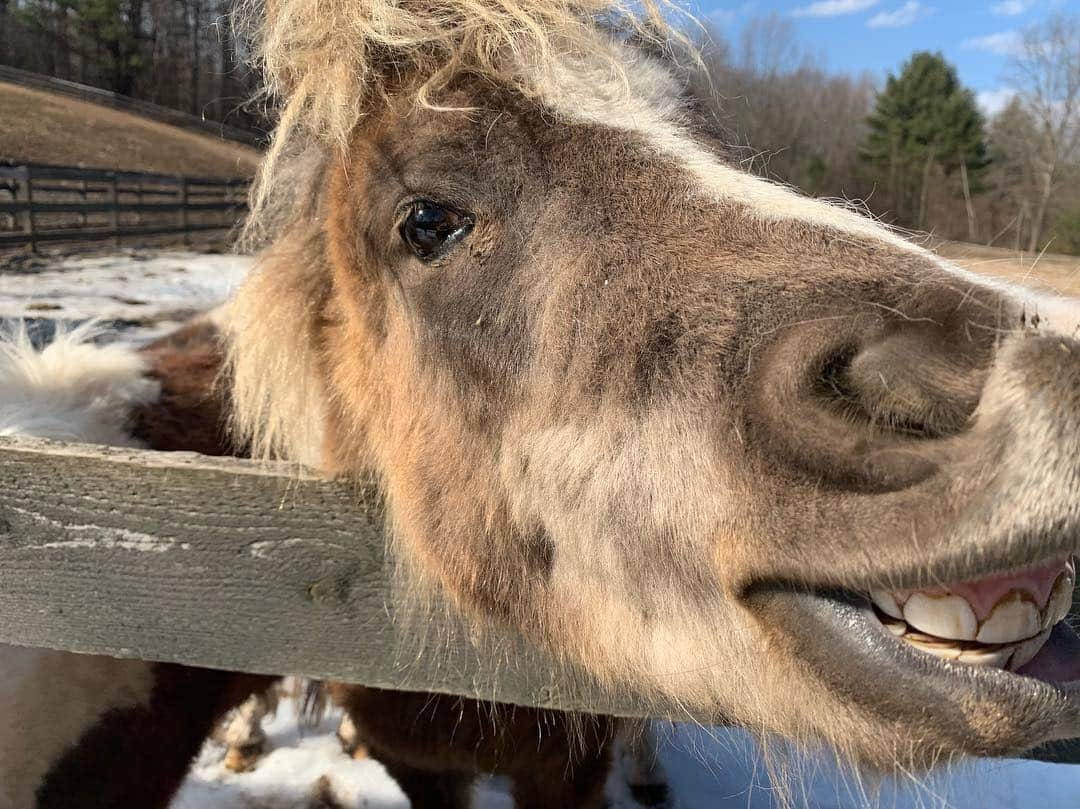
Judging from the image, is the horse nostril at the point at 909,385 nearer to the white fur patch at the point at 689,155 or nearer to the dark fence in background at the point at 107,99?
the white fur patch at the point at 689,155

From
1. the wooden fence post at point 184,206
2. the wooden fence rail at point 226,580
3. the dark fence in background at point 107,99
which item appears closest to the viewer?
the wooden fence rail at point 226,580

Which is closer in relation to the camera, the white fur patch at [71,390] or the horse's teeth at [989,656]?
the horse's teeth at [989,656]

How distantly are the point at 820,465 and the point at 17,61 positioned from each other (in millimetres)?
8636

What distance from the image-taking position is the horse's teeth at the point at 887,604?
1.05 metres

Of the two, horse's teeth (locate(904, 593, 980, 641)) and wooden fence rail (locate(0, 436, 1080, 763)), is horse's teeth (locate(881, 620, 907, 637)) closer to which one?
horse's teeth (locate(904, 593, 980, 641))

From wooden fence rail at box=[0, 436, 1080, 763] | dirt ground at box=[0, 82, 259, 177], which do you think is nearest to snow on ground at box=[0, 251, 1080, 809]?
wooden fence rail at box=[0, 436, 1080, 763]

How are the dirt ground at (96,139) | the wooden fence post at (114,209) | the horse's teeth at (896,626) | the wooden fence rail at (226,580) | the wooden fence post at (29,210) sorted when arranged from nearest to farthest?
1. the horse's teeth at (896,626)
2. the wooden fence rail at (226,580)
3. the dirt ground at (96,139)
4. the wooden fence post at (29,210)
5. the wooden fence post at (114,209)

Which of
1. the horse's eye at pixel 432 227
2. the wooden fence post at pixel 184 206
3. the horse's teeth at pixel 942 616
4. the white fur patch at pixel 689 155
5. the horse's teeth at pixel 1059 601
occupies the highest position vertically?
the white fur patch at pixel 689 155

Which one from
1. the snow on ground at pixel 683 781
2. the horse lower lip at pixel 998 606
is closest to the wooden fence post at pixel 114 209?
the snow on ground at pixel 683 781

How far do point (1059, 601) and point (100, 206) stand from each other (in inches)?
672

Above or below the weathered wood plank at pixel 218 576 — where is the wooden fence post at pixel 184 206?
below

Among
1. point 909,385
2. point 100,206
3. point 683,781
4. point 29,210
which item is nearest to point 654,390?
point 909,385

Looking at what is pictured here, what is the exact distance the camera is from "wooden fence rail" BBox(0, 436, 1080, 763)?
137 cm

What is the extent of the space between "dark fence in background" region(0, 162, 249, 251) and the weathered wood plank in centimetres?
928
